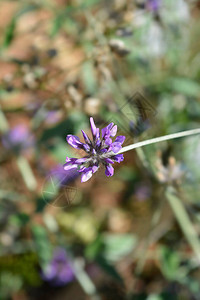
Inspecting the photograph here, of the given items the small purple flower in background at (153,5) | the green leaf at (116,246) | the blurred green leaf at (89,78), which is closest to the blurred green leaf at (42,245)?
the green leaf at (116,246)

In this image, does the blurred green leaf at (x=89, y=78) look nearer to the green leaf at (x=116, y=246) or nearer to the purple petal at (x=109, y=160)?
the green leaf at (x=116, y=246)

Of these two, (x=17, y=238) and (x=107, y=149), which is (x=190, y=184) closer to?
(x=107, y=149)

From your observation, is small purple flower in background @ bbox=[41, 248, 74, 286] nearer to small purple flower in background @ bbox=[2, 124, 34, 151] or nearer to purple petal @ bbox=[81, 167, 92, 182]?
small purple flower in background @ bbox=[2, 124, 34, 151]

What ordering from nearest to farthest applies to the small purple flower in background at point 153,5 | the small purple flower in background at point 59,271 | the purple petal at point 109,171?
the purple petal at point 109,171
the small purple flower in background at point 153,5
the small purple flower in background at point 59,271

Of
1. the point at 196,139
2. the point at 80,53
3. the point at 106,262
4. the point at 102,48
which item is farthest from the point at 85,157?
the point at 80,53

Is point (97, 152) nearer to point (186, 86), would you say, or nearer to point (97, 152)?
point (97, 152)

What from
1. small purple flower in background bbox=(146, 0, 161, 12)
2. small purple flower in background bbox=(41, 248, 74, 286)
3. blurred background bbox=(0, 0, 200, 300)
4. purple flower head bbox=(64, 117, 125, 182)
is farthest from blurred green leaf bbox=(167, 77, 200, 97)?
small purple flower in background bbox=(41, 248, 74, 286)

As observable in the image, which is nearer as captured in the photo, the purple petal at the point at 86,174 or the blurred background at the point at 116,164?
the purple petal at the point at 86,174
